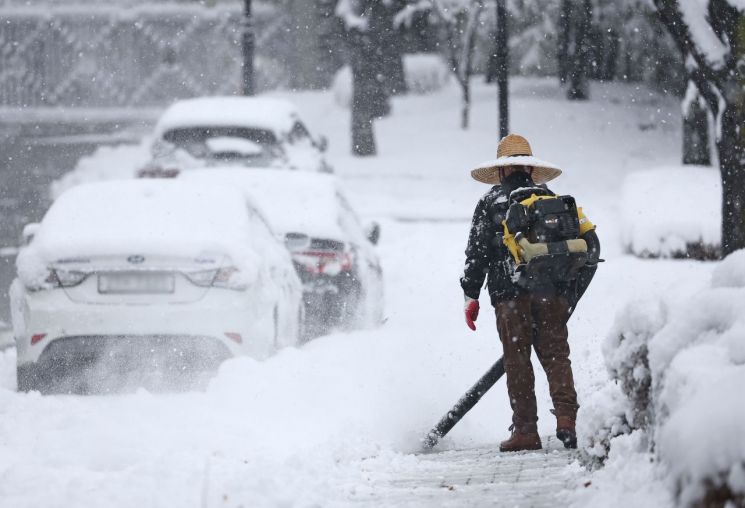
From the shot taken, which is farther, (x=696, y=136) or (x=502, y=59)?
(x=696, y=136)

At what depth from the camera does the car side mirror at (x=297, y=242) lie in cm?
903

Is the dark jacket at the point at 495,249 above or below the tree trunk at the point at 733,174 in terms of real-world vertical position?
above

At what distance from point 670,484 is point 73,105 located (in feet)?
146

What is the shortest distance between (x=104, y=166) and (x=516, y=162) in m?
20.9

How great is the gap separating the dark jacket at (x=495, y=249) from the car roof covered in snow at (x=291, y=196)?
2.94 metres

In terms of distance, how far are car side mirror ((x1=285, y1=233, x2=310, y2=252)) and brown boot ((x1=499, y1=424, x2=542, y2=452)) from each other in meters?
3.29

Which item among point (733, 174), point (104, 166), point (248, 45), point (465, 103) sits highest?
point (733, 174)

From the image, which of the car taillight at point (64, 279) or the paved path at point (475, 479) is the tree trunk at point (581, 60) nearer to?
the car taillight at point (64, 279)

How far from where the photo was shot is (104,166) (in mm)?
25953

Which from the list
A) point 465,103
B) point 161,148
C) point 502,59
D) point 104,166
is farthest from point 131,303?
point 465,103

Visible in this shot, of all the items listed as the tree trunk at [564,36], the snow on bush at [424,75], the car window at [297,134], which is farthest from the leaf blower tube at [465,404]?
the snow on bush at [424,75]

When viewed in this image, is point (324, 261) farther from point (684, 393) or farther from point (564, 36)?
point (564, 36)

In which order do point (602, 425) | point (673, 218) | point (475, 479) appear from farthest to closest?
point (673, 218) → point (475, 479) → point (602, 425)

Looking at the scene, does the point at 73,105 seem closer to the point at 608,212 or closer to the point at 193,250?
the point at 608,212
